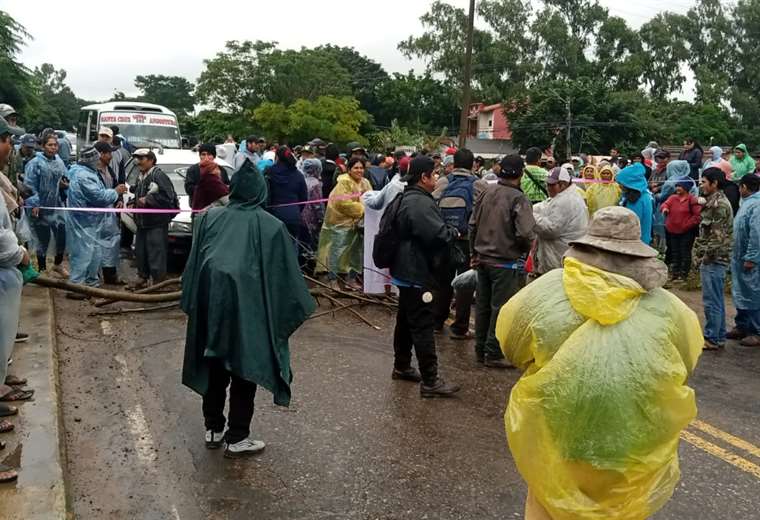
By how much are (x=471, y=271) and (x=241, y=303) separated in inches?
151

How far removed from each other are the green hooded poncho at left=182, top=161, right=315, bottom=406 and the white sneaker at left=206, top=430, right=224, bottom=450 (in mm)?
397

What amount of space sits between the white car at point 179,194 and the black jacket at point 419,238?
4.39 metres

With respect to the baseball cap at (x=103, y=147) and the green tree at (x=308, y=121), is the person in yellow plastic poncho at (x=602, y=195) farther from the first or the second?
the green tree at (x=308, y=121)

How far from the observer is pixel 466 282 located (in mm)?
7875

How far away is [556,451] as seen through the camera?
286 cm

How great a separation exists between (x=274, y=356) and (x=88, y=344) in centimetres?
348

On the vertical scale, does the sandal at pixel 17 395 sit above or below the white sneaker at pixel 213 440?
above

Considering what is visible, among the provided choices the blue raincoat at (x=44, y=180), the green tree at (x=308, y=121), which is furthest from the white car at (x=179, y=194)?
the green tree at (x=308, y=121)

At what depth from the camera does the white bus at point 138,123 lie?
20641mm

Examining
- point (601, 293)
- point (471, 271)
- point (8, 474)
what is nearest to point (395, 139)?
point (471, 271)

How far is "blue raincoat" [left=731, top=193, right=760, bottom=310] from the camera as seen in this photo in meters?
7.66

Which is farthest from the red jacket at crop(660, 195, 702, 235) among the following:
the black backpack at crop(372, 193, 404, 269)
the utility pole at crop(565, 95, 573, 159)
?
the utility pole at crop(565, 95, 573, 159)

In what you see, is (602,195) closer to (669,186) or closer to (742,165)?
(669,186)

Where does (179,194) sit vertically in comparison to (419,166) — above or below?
→ below
